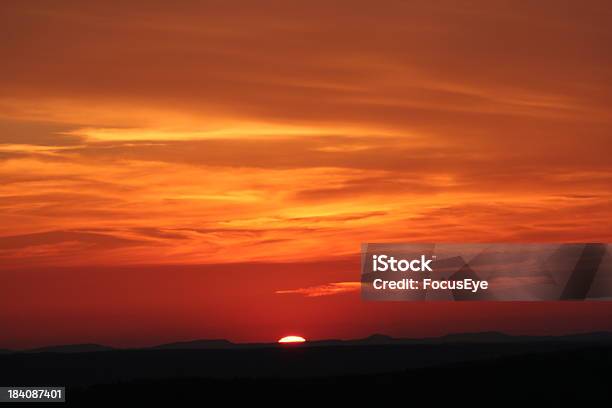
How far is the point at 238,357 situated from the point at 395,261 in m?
79.8

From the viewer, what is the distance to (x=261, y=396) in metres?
48.7

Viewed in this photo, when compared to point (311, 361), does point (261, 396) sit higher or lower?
lower

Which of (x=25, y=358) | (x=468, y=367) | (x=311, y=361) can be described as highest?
(x=25, y=358)

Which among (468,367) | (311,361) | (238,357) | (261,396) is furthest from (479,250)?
(238,357)

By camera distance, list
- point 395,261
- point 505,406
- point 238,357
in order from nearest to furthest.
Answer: point 505,406
point 395,261
point 238,357

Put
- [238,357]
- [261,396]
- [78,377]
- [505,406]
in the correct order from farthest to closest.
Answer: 1. [238,357]
2. [78,377]
3. [261,396]
4. [505,406]

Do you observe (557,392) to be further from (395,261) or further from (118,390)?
(118,390)

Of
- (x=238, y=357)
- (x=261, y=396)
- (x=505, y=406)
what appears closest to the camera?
(x=505, y=406)

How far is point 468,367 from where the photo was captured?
5378cm

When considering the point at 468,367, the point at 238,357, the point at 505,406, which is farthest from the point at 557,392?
the point at 238,357

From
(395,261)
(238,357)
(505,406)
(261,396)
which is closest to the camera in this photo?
(505,406)

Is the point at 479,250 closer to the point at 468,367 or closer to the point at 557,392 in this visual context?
the point at 468,367

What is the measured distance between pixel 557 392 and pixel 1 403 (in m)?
22.7

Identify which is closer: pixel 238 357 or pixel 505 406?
pixel 505 406
